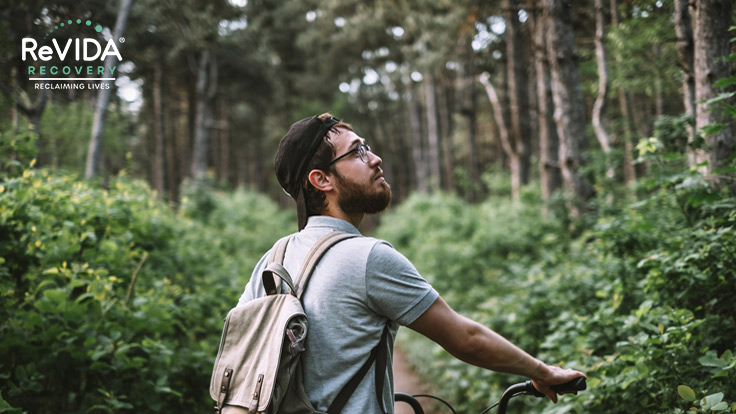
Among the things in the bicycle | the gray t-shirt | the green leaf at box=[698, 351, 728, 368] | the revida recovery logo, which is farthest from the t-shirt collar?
the revida recovery logo

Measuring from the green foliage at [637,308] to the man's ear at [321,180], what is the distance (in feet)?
6.77

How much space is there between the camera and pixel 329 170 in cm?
207

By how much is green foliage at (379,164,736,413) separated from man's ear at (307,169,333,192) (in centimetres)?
206

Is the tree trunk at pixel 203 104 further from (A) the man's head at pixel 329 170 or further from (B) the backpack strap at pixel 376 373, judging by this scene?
(B) the backpack strap at pixel 376 373

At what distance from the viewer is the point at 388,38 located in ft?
87.0

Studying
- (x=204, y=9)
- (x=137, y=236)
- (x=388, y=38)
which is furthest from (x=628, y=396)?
(x=388, y=38)

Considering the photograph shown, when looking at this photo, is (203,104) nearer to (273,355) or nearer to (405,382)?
(405,382)

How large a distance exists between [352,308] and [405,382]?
5672mm

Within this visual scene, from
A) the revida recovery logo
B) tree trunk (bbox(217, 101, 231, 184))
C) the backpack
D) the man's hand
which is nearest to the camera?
the backpack

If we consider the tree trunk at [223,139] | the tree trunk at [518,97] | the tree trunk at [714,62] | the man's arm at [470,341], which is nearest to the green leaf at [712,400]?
the man's arm at [470,341]

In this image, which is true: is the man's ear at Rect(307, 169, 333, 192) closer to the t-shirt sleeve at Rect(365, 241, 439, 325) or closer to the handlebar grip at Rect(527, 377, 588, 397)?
the t-shirt sleeve at Rect(365, 241, 439, 325)

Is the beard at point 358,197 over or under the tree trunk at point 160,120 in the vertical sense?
under

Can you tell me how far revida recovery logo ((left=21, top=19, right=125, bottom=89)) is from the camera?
24.1 ft

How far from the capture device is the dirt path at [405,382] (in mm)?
5896
